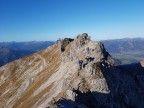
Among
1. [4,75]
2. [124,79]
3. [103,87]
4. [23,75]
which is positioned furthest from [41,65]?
[103,87]

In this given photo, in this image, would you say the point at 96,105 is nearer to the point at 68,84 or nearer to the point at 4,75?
the point at 68,84

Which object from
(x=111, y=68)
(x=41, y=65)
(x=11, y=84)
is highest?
(x=111, y=68)

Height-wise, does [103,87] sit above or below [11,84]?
above

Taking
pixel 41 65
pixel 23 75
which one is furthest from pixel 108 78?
pixel 23 75

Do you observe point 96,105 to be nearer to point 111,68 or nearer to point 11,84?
point 111,68

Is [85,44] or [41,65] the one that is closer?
[85,44]

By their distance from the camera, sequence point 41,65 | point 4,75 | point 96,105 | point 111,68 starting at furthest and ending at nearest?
point 4,75
point 41,65
point 111,68
point 96,105

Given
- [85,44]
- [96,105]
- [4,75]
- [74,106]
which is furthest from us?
[4,75]
